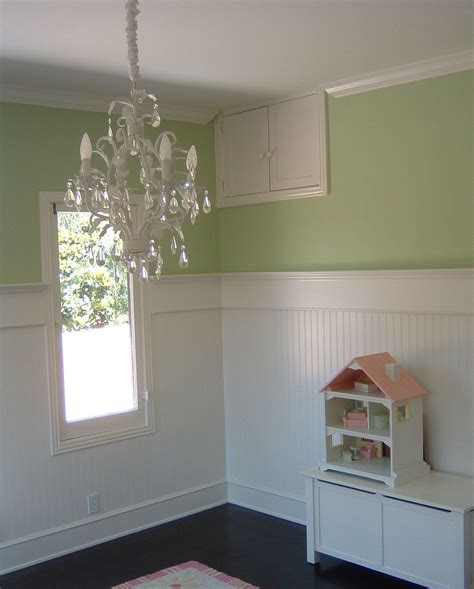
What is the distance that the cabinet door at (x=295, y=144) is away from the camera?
4246 millimetres

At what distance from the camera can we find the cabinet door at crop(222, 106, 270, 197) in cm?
455

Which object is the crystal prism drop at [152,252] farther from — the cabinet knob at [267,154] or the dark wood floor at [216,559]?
the cabinet knob at [267,154]

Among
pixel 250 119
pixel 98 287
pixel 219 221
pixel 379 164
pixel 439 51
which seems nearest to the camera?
pixel 439 51

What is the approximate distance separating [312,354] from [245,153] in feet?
Answer: 4.59

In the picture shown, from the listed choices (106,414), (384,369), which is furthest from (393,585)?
(106,414)

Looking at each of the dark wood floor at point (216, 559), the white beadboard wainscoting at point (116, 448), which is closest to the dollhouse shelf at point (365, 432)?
the dark wood floor at point (216, 559)

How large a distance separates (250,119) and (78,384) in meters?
2.01

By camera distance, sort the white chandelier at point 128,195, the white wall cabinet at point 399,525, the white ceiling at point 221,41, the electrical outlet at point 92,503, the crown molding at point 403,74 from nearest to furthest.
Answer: the white chandelier at point 128,195 < the white ceiling at point 221,41 < the white wall cabinet at point 399,525 < the crown molding at point 403,74 < the electrical outlet at point 92,503

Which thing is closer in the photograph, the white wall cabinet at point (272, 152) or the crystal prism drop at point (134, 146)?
the crystal prism drop at point (134, 146)

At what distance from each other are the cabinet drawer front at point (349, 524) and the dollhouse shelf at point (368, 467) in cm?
10

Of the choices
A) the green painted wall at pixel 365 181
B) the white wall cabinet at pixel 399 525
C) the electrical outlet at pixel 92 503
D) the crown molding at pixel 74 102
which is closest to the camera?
the white wall cabinet at pixel 399 525

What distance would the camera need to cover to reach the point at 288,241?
14.7 ft

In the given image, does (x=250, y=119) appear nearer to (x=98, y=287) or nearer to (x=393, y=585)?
(x=98, y=287)

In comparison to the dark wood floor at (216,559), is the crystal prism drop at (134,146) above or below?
above
